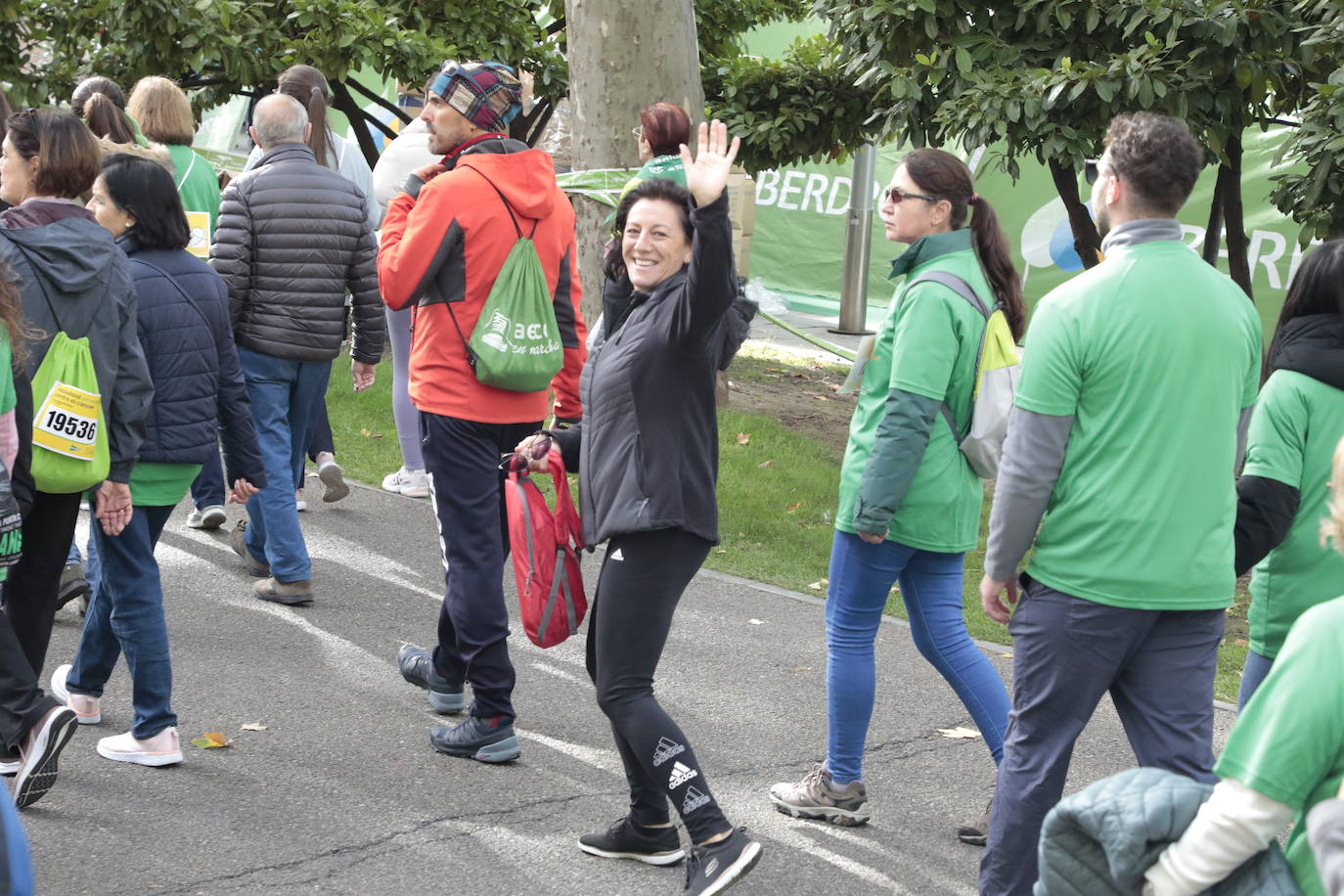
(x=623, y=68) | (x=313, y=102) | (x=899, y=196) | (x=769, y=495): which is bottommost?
(x=769, y=495)

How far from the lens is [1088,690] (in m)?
3.39

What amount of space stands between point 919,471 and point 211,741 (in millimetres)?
2417

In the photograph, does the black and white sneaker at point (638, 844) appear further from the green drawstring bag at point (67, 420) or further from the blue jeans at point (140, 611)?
the green drawstring bag at point (67, 420)

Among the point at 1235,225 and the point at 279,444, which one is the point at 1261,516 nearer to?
the point at 279,444

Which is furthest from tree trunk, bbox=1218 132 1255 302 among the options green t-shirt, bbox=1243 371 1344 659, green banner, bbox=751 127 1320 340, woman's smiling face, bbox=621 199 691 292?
woman's smiling face, bbox=621 199 691 292

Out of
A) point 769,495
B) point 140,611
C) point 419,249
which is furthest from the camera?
point 769,495

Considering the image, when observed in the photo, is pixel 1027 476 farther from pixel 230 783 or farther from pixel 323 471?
pixel 323 471

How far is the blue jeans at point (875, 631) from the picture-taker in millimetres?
4441

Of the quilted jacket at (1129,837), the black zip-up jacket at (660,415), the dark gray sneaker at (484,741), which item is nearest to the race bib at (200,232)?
the dark gray sneaker at (484,741)

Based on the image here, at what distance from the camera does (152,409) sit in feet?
15.6


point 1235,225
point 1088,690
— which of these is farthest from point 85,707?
point 1235,225

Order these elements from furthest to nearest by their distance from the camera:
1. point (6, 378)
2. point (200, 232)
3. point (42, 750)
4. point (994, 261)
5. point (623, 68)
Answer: point (623, 68) → point (200, 232) → point (994, 261) → point (42, 750) → point (6, 378)

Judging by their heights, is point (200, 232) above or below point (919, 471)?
above

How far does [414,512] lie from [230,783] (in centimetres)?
384
